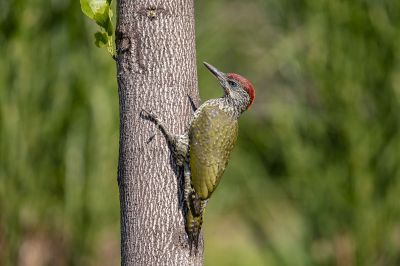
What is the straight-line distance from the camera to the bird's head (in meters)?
3.46

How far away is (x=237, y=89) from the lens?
139 inches

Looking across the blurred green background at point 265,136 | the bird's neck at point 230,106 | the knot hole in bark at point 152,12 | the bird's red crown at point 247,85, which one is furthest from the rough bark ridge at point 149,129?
the blurred green background at point 265,136

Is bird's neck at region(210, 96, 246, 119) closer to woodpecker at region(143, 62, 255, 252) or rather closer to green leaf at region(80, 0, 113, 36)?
woodpecker at region(143, 62, 255, 252)

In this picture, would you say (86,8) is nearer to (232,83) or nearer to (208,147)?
(208,147)

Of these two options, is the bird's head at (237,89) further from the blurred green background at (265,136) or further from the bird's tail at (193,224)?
the blurred green background at (265,136)

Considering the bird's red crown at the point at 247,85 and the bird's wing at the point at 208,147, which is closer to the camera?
the bird's wing at the point at 208,147

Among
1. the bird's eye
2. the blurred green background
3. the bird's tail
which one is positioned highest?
the bird's eye

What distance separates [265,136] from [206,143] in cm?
428

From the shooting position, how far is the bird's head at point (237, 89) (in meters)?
3.46

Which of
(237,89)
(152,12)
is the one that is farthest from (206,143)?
(152,12)

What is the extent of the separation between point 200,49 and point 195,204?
4.64m

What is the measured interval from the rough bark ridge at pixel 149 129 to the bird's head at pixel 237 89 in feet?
3.56

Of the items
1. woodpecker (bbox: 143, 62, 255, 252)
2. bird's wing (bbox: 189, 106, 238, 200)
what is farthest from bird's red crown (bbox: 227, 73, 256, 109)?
bird's wing (bbox: 189, 106, 238, 200)

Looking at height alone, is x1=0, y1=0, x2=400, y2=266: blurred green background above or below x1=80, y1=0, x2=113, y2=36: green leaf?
below
